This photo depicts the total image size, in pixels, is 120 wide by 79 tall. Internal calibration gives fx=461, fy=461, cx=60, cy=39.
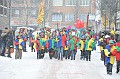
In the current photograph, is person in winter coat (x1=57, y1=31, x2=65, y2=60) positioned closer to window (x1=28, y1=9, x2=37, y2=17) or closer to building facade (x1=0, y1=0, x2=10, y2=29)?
building facade (x1=0, y1=0, x2=10, y2=29)

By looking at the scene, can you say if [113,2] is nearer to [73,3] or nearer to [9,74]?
[9,74]

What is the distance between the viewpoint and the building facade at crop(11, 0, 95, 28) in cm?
8856

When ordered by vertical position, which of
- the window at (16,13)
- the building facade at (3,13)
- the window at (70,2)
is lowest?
the building facade at (3,13)

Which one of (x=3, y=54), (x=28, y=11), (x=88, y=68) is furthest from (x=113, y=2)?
(x=28, y=11)

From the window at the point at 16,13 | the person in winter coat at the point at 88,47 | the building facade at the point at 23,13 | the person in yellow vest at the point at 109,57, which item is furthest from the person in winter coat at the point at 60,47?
the window at the point at 16,13

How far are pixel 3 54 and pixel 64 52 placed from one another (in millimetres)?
3490

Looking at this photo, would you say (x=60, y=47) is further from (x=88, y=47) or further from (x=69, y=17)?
(x=69, y=17)

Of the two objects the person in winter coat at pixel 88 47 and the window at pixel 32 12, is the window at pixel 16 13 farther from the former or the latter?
the person in winter coat at pixel 88 47

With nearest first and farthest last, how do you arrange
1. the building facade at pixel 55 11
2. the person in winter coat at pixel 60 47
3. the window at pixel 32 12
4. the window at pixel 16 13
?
the person in winter coat at pixel 60 47
the window at pixel 32 12
the building facade at pixel 55 11
the window at pixel 16 13

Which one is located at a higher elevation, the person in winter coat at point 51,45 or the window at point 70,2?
the window at point 70,2

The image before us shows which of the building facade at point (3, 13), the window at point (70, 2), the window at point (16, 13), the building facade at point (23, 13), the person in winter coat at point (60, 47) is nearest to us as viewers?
the person in winter coat at point (60, 47)

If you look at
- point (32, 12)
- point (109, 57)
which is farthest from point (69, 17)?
point (109, 57)

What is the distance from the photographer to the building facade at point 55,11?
88.6 meters

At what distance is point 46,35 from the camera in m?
27.1
